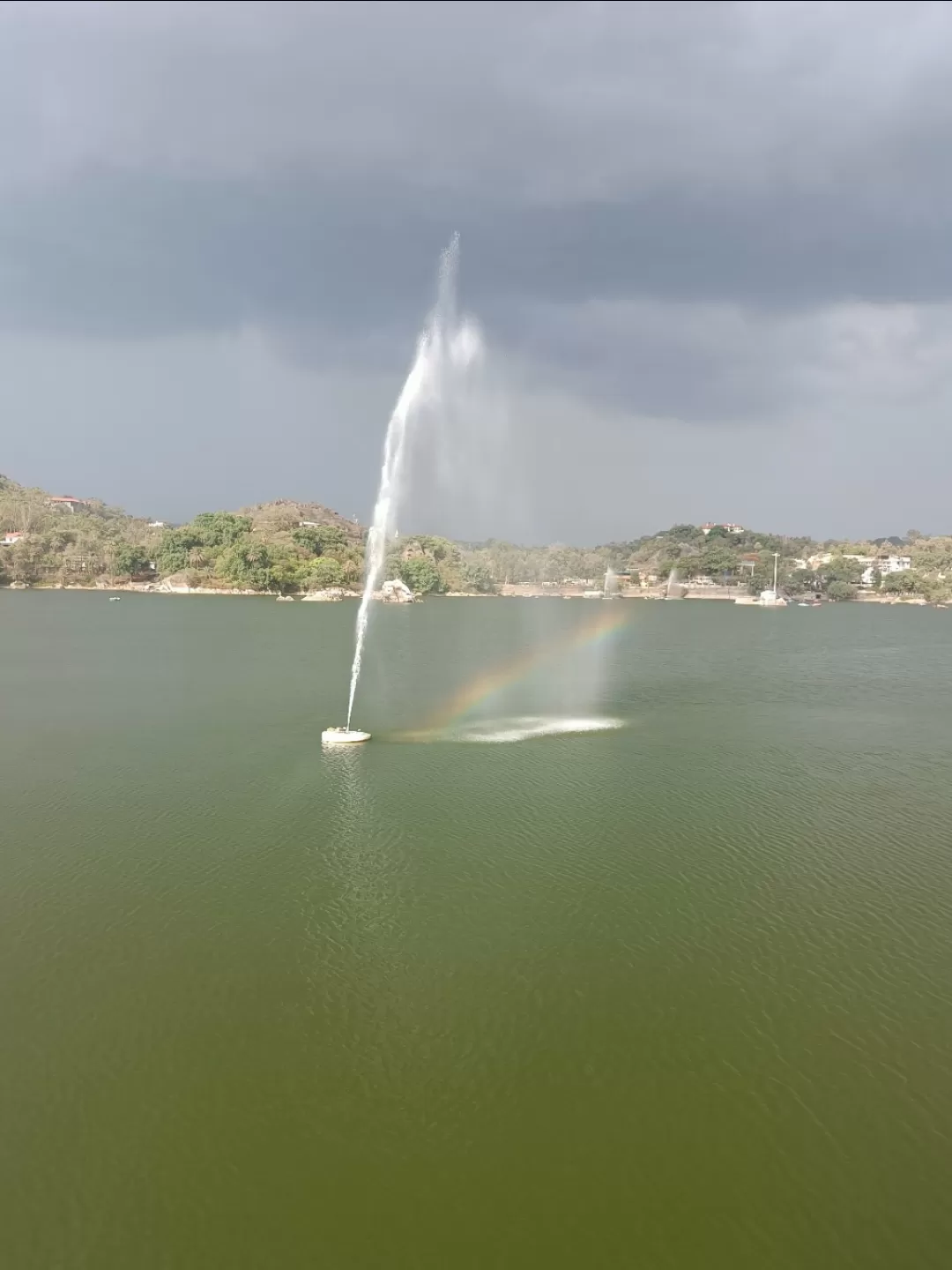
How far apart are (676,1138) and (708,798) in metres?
16.0

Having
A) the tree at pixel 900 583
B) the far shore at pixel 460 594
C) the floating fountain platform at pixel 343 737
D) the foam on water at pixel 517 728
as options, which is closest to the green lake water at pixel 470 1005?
the floating fountain platform at pixel 343 737

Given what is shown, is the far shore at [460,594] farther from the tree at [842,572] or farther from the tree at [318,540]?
the tree at [318,540]

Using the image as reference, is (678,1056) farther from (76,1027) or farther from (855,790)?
(855,790)

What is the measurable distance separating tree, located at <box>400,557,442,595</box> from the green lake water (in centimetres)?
12292

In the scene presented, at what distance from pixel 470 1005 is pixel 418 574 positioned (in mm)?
143798

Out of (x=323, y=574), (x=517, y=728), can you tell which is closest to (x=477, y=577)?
(x=323, y=574)

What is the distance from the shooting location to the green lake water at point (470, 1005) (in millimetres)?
9266

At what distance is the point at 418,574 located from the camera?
6112 inches

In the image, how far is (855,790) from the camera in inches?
1061

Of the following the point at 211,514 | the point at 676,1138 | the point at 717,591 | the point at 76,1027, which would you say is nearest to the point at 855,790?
the point at 676,1138

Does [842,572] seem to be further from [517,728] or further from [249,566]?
[517,728]

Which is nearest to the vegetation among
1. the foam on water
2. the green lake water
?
the foam on water

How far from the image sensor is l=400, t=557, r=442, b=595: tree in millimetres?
154000

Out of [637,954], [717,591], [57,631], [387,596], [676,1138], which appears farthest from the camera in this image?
[717,591]
